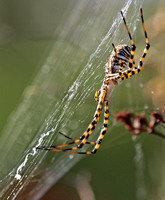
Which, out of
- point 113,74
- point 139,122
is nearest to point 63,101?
point 113,74

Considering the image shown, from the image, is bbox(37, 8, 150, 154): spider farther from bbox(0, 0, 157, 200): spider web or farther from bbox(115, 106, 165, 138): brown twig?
bbox(115, 106, 165, 138): brown twig

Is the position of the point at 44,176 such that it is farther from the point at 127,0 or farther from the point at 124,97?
the point at 127,0

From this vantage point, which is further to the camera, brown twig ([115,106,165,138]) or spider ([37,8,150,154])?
spider ([37,8,150,154])

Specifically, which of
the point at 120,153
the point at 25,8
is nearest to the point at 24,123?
the point at 120,153

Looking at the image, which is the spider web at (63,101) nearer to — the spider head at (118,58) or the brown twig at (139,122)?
the spider head at (118,58)

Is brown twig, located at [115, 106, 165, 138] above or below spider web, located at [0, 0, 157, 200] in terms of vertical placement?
below

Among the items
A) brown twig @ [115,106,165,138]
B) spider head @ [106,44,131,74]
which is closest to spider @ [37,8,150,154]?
spider head @ [106,44,131,74]

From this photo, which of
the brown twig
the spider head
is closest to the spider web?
the spider head
